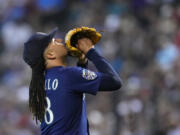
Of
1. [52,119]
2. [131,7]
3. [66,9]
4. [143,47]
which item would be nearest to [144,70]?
[143,47]

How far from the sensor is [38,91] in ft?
12.7

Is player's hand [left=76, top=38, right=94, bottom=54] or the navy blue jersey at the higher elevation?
player's hand [left=76, top=38, right=94, bottom=54]

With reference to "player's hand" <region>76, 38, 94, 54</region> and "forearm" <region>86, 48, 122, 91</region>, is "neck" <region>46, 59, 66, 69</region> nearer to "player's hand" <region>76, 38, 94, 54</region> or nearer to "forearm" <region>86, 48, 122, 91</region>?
"player's hand" <region>76, 38, 94, 54</region>

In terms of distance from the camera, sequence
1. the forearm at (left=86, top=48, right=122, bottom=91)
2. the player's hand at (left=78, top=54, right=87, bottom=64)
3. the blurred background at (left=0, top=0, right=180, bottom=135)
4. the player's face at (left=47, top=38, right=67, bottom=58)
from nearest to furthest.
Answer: the forearm at (left=86, top=48, right=122, bottom=91)
the player's face at (left=47, top=38, right=67, bottom=58)
the player's hand at (left=78, top=54, right=87, bottom=64)
the blurred background at (left=0, top=0, right=180, bottom=135)

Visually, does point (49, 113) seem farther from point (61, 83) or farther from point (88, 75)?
point (88, 75)

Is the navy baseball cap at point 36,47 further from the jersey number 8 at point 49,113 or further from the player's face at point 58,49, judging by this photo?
the jersey number 8 at point 49,113

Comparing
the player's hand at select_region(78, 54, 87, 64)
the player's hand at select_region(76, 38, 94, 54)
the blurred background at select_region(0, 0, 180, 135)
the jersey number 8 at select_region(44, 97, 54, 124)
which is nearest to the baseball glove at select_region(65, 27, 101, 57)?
the player's hand at select_region(76, 38, 94, 54)

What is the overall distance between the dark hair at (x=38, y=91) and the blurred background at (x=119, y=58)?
3.43 metres

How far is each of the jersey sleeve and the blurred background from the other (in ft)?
11.6

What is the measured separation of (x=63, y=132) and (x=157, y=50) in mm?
5331

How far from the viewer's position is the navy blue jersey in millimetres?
3682

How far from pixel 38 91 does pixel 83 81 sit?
0.41m

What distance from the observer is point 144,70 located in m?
8.45

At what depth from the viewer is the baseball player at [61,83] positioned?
145 inches
